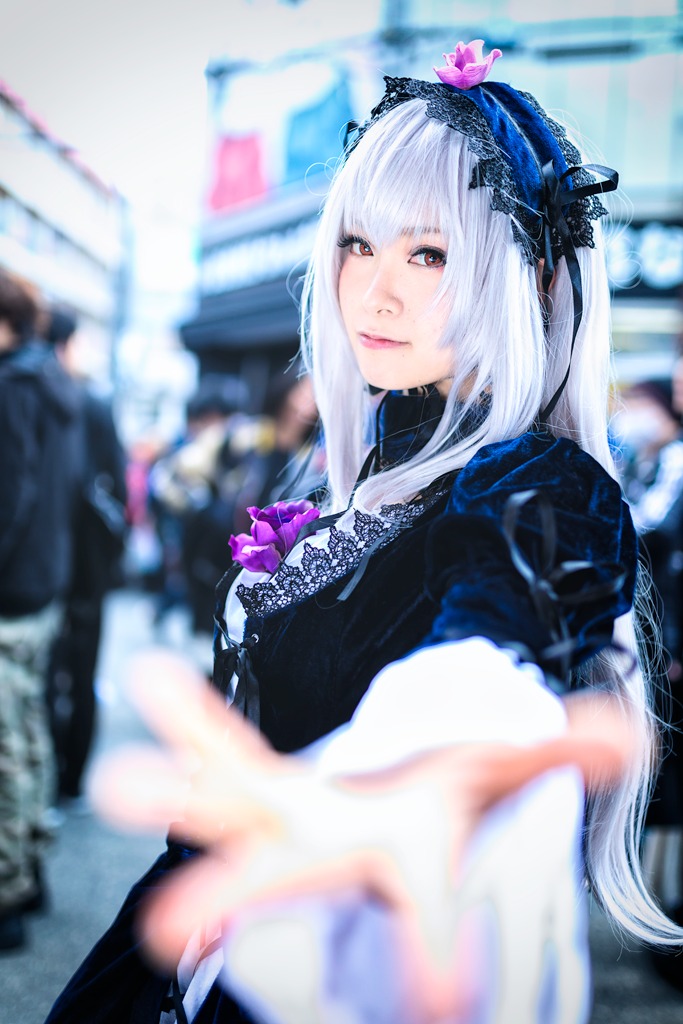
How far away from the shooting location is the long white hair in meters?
0.90

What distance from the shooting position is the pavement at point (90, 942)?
6.55ft

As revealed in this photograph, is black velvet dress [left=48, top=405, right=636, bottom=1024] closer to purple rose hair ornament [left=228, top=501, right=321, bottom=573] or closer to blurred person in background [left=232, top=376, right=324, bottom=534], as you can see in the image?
purple rose hair ornament [left=228, top=501, right=321, bottom=573]

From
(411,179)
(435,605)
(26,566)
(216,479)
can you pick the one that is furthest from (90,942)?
(216,479)

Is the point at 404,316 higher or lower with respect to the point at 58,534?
higher

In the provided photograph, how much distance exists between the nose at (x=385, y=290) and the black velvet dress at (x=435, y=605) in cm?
20

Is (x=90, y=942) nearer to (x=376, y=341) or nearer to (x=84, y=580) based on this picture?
(x=84, y=580)

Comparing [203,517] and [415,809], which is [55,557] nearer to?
[203,517]

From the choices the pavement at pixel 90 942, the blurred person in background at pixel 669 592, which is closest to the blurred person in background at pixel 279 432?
the blurred person in background at pixel 669 592

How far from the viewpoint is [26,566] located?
2.32 metres

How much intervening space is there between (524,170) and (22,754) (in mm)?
2063

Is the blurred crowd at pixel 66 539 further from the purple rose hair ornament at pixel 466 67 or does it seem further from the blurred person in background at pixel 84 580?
the purple rose hair ornament at pixel 466 67

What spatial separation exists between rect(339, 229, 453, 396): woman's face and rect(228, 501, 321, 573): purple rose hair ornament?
20 centimetres

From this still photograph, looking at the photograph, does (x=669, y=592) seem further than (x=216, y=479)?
No

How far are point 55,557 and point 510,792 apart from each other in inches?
80.8
